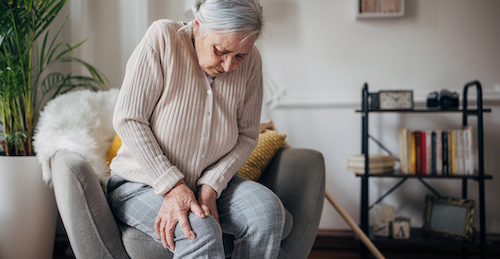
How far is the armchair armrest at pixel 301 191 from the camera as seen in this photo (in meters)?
1.10

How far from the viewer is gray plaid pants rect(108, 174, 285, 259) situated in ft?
2.75

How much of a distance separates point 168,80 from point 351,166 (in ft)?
3.86

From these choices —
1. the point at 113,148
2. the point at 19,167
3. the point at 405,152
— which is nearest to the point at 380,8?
the point at 405,152

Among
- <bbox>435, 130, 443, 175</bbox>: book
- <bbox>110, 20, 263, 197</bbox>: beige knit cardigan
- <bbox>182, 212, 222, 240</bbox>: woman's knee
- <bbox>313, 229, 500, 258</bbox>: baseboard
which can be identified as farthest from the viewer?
<bbox>313, 229, 500, 258</bbox>: baseboard

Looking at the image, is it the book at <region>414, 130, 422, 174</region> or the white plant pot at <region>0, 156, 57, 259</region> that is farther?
the book at <region>414, 130, 422, 174</region>

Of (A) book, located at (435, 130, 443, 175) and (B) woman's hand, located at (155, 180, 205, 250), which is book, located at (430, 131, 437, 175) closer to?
(A) book, located at (435, 130, 443, 175)

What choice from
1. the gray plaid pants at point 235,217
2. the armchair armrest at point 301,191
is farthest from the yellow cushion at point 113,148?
the armchair armrest at point 301,191

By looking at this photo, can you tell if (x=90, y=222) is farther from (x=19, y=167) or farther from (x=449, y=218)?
(x=449, y=218)

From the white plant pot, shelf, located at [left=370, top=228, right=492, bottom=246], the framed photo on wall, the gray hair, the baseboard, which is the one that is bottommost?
the baseboard

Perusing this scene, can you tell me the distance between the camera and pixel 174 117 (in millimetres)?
943

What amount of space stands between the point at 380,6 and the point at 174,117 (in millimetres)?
1508

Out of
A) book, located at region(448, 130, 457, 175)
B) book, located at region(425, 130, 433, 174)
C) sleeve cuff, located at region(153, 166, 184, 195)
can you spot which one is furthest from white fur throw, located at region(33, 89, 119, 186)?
book, located at region(448, 130, 457, 175)

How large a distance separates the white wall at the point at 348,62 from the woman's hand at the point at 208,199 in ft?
3.72

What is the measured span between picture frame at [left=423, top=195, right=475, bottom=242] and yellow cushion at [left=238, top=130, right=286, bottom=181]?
37.9 inches
